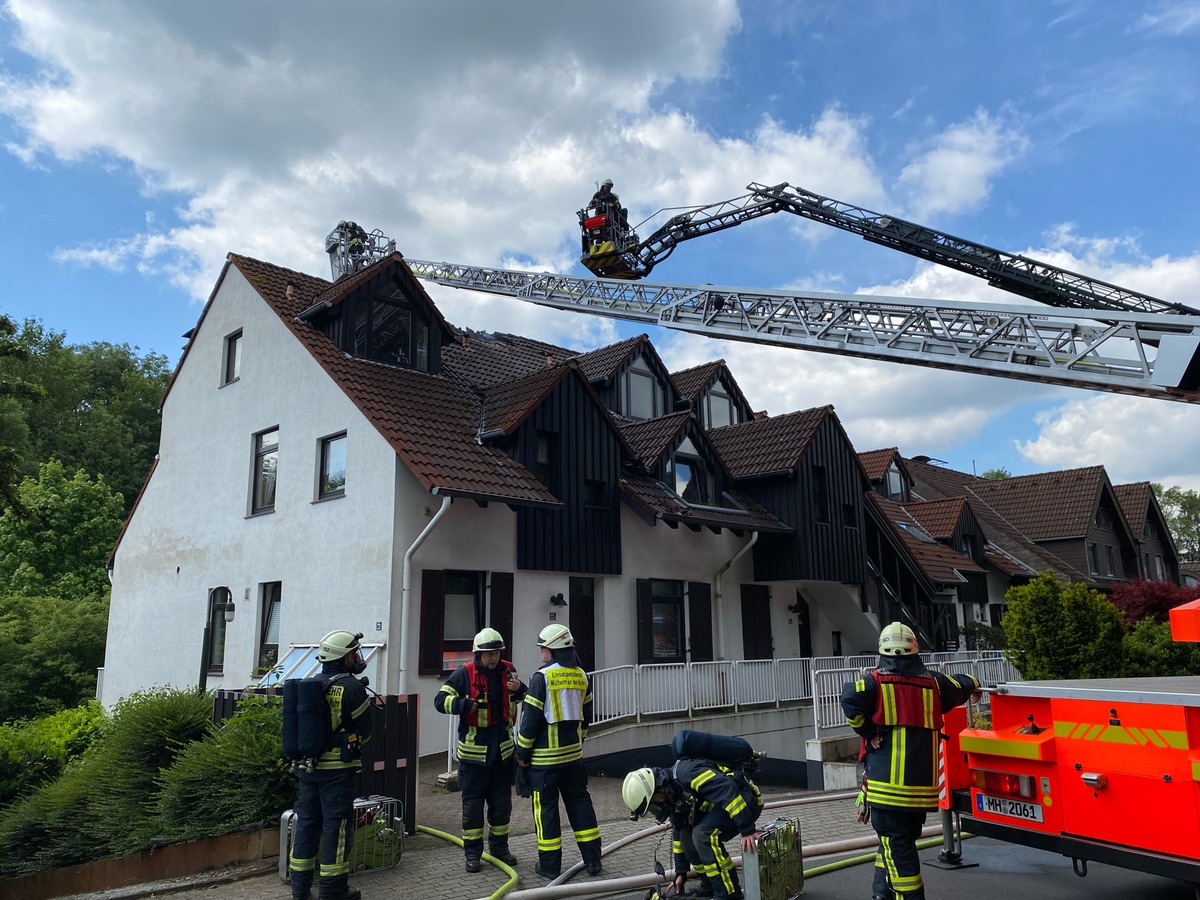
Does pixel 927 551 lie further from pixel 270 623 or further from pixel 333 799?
pixel 333 799

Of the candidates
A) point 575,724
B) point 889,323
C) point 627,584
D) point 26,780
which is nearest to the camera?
point 575,724

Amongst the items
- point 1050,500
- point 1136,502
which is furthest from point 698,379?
point 1136,502

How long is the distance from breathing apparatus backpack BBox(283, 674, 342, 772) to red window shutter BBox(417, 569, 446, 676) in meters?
6.38

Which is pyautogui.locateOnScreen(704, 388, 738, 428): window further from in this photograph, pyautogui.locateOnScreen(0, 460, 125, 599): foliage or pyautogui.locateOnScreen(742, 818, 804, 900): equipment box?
pyautogui.locateOnScreen(0, 460, 125, 599): foliage

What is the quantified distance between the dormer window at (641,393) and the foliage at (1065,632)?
8391 millimetres

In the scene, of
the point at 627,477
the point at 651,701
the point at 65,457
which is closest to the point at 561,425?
the point at 627,477

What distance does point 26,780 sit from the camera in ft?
37.4

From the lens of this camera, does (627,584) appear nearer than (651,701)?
No

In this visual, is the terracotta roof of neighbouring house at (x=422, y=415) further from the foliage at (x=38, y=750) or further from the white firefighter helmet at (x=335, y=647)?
the foliage at (x=38, y=750)

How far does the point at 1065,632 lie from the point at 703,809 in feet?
34.7

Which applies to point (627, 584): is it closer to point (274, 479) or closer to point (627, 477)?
point (627, 477)

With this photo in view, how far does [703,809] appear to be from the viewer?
5.34m

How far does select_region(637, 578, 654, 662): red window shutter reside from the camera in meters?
16.0

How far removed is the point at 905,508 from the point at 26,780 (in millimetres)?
23458
